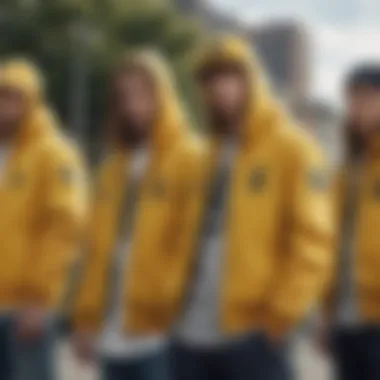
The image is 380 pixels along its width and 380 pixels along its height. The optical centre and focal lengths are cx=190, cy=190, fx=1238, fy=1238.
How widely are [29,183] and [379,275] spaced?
37.0 inches

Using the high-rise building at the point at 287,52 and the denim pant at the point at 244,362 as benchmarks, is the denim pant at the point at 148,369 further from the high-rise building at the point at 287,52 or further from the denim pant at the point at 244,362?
the high-rise building at the point at 287,52

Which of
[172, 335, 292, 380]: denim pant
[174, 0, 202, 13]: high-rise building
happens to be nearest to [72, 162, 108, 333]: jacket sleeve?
[172, 335, 292, 380]: denim pant

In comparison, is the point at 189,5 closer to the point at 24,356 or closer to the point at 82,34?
the point at 82,34

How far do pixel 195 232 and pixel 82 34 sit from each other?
107 inches

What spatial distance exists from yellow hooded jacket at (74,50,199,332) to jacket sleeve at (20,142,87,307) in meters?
0.05

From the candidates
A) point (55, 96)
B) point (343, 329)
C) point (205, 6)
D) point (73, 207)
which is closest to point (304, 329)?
point (343, 329)

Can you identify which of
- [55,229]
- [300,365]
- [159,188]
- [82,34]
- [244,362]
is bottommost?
[300,365]

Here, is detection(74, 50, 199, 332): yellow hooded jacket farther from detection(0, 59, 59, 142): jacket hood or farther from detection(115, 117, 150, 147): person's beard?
detection(0, 59, 59, 142): jacket hood

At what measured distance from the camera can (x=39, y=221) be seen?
318cm

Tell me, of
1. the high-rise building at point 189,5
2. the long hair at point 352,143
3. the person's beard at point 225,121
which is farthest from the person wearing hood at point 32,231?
the high-rise building at point 189,5

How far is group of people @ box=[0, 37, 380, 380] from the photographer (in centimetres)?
286

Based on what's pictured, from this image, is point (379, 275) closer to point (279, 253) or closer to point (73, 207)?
point (279, 253)

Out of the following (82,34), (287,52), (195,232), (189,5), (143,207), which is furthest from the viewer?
(189,5)

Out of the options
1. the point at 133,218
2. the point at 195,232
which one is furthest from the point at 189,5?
the point at 195,232
